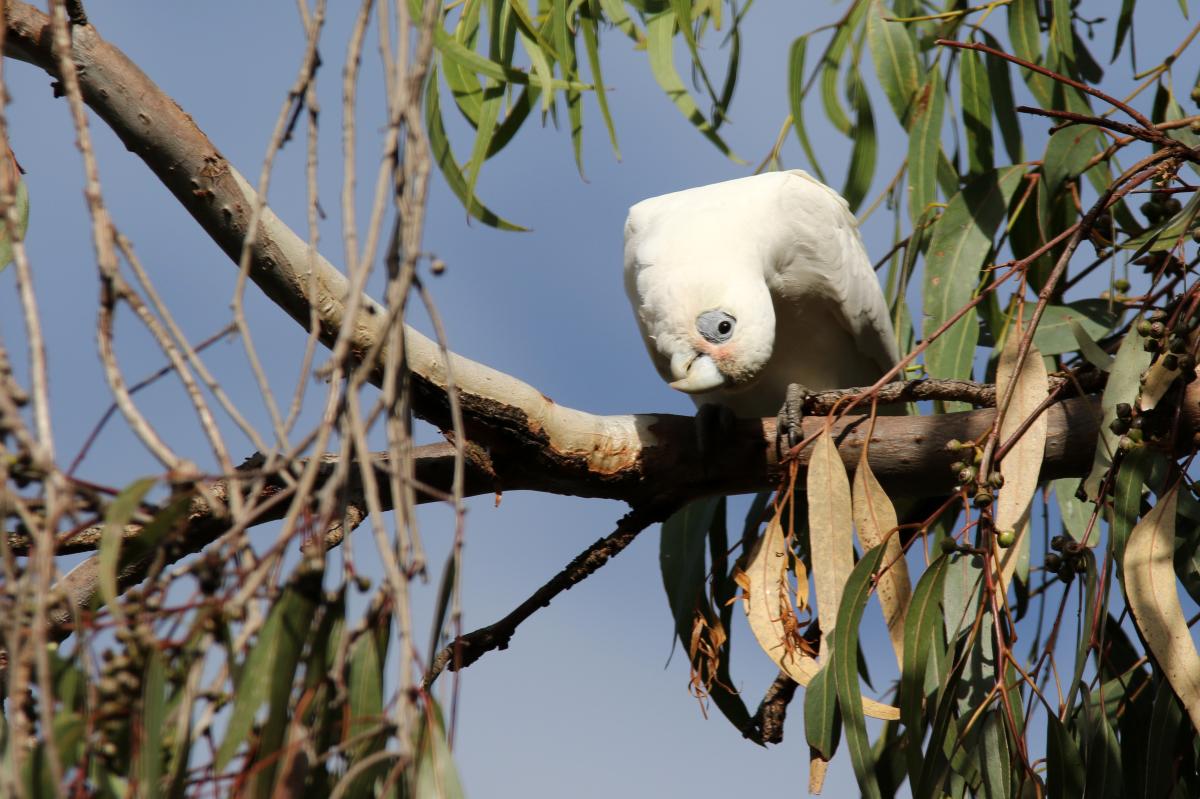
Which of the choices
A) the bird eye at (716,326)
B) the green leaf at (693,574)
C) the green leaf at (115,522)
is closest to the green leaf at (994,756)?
the green leaf at (693,574)

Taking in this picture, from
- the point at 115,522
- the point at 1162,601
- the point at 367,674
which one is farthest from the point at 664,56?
the point at 115,522

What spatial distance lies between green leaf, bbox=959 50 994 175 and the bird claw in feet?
2.45

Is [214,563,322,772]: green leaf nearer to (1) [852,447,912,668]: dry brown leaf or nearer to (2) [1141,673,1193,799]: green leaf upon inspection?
(1) [852,447,912,668]: dry brown leaf

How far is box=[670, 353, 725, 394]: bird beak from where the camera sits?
6.20 ft

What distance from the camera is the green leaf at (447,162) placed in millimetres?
2027

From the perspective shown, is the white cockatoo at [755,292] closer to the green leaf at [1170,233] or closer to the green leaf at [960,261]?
the green leaf at [960,261]

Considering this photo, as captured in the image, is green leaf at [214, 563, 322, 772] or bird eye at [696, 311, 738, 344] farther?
bird eye at [696, 311, 738, 344]

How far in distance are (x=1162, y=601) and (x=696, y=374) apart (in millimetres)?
746

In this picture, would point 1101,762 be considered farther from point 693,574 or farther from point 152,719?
point 152,719

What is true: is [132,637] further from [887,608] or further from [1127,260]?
[1127,260]

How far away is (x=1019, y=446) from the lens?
1529 millimetres

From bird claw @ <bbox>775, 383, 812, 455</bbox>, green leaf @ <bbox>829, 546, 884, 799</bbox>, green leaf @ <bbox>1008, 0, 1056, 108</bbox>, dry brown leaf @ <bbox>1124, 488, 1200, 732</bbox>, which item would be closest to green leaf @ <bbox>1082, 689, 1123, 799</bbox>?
dry brown leaf @ <bbox>1124, 488, 1200, 732</bbox>

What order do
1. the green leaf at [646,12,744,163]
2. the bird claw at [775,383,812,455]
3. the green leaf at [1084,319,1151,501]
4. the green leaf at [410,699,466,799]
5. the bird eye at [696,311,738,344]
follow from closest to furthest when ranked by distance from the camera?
1. the green leaf at [410,699,466,799]
2. the green leaf at [1084,319,1151,501]
3. the bird claw at [775,383,812,455]
4. the bird eye at [696,311,738,344]
5. the green leaf at [646,12,744,163]

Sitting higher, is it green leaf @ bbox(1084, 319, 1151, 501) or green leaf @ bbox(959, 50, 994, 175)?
green leaf @ bbox(959, 50, 994, 175)
